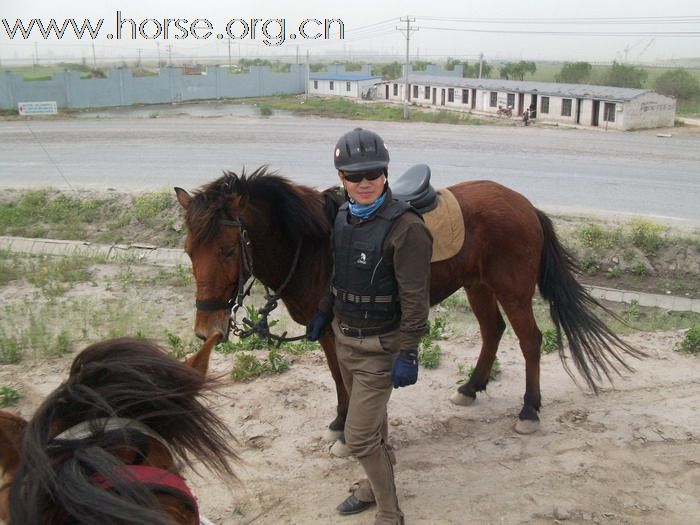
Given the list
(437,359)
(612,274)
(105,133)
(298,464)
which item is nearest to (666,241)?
(612,274)

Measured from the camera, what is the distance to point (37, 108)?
3288 cm

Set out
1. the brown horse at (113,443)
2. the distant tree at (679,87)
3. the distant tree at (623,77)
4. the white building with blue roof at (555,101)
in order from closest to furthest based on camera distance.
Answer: the brown horse at (113,443) → the white building with blue roof at (555,101) → the distant tree at (679,87) → the distant tree at (623,77)

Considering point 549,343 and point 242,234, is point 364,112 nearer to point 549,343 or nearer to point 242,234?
point 549,343

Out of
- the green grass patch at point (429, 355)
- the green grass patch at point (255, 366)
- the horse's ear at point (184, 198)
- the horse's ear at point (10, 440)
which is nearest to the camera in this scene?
the horse's ear at point (10, 440)

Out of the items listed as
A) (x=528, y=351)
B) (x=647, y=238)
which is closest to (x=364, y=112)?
(x=647, y=238)

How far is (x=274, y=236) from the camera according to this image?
4.08 metres

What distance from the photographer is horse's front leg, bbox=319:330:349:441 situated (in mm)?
4282

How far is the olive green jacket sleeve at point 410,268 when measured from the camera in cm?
309

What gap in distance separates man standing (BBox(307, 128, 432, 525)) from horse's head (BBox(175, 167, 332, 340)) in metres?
0.66

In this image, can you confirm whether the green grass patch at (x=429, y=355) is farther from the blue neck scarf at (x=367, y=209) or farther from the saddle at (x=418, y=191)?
the blue neck scarf at (x=367, y=209)

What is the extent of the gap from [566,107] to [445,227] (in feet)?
114

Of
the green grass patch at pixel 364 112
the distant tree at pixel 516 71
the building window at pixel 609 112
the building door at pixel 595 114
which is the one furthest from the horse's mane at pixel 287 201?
the distant tree at pixel 516 71

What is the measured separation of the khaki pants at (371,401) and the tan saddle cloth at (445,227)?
1137 millimetres

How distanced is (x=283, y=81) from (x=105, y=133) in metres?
33.1
